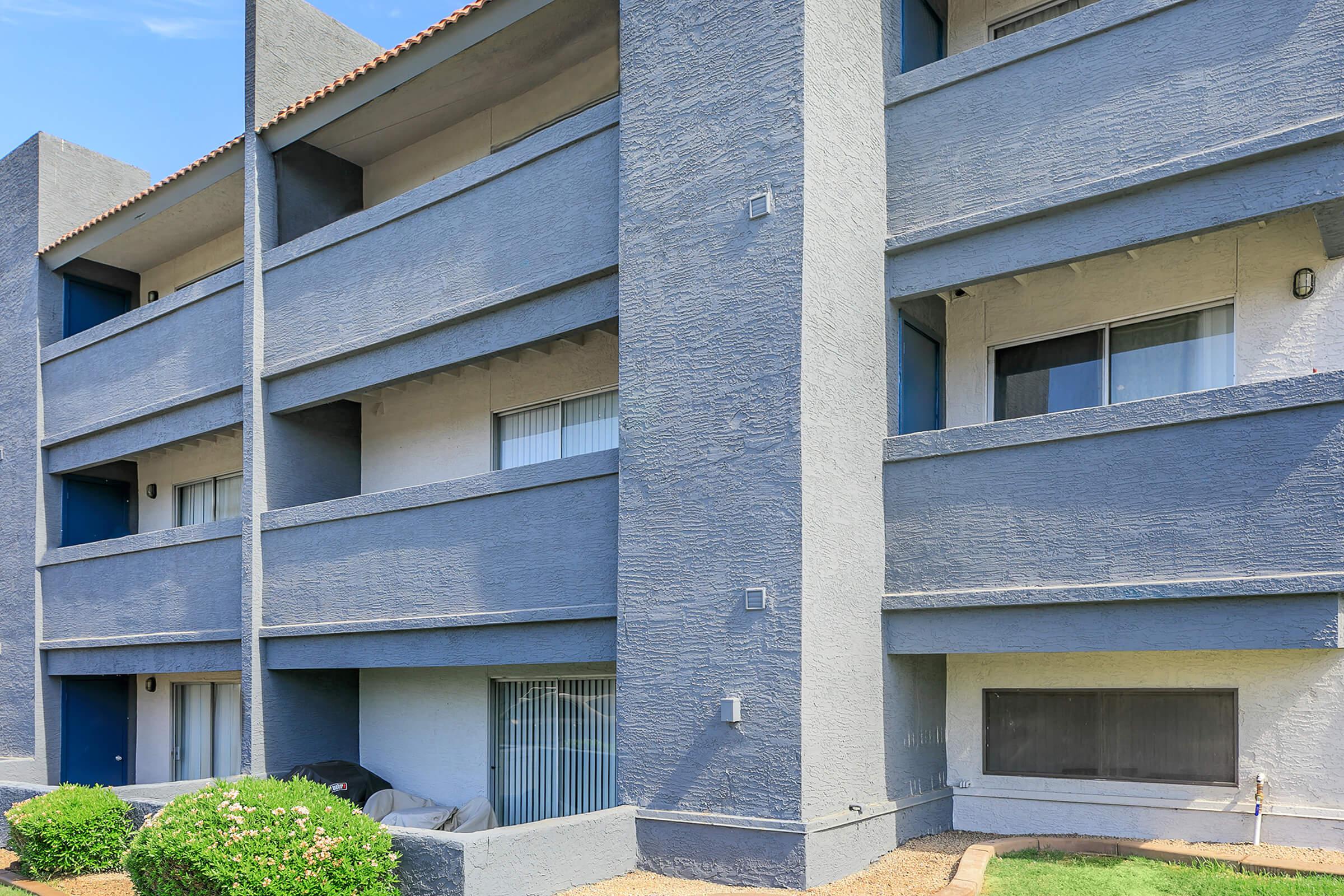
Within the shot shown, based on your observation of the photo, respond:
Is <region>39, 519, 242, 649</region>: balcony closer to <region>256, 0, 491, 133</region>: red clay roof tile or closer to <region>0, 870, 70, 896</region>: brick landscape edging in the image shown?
<region>0, 870, 70, 896</region>: brick landscape edging

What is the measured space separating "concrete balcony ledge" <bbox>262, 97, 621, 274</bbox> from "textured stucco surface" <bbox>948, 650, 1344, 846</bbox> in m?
6.36

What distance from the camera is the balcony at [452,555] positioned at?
10.8m

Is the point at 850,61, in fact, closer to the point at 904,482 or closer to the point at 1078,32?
the point at 1078,32

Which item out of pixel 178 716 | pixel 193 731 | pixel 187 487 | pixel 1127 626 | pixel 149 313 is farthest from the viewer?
pixel 187 487

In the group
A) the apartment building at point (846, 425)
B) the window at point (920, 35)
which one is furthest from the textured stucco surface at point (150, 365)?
the window at point (920, 35)

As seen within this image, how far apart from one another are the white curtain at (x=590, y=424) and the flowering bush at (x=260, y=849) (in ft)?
16.9

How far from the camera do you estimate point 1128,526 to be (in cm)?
864

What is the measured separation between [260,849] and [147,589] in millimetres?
9030

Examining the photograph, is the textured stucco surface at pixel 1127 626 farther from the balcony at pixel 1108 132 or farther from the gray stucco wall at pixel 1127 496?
the balcony at pixel 1108 132

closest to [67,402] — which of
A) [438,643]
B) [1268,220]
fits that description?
[438,643]

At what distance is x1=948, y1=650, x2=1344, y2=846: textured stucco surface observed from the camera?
28.4 ft

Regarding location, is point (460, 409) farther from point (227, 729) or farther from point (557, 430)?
point (227, 729)

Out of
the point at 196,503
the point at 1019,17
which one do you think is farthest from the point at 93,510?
the point at 1019,17

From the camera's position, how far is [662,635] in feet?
31.7
